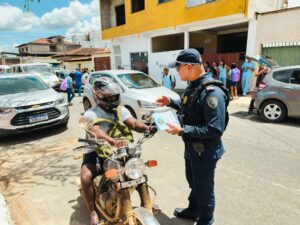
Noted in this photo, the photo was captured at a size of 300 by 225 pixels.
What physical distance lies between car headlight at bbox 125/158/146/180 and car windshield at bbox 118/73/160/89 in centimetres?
530

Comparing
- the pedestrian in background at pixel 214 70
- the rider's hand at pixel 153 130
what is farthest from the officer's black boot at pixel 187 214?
the pedestrian in background at pixel 214 70

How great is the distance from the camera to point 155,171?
4.10 m

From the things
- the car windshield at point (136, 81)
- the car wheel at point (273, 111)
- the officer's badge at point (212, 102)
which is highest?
the officer's badge at point (212, 102)

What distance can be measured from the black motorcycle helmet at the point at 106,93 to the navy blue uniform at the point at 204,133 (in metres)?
0.71

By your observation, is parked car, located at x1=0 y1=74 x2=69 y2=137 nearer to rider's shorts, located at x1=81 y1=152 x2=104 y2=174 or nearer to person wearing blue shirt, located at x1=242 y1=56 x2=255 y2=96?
rider's shorts, located at x1=81 y1=152 x2=104 y2=174

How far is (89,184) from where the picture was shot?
2551 millimetres

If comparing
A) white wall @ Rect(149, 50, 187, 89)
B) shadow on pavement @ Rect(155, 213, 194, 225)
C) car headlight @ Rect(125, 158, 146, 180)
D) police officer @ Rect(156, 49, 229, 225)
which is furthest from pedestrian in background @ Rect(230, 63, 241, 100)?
car headlight @ Rect(125, 158, 146, 180)

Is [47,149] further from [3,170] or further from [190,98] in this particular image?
[190,98]

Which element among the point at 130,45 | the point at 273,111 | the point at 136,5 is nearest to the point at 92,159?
the point at 273,111

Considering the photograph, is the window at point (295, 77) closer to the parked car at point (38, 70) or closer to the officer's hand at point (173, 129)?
the officer's hand at point (173, 129)

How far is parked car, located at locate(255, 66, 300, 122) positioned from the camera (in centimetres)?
652

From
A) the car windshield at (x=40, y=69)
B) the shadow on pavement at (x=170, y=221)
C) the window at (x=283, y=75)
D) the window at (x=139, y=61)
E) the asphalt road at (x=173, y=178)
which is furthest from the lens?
the window at (x=139, y=61)

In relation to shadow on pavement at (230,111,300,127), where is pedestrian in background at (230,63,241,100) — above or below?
above

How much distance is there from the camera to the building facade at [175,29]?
11445 millimetres
